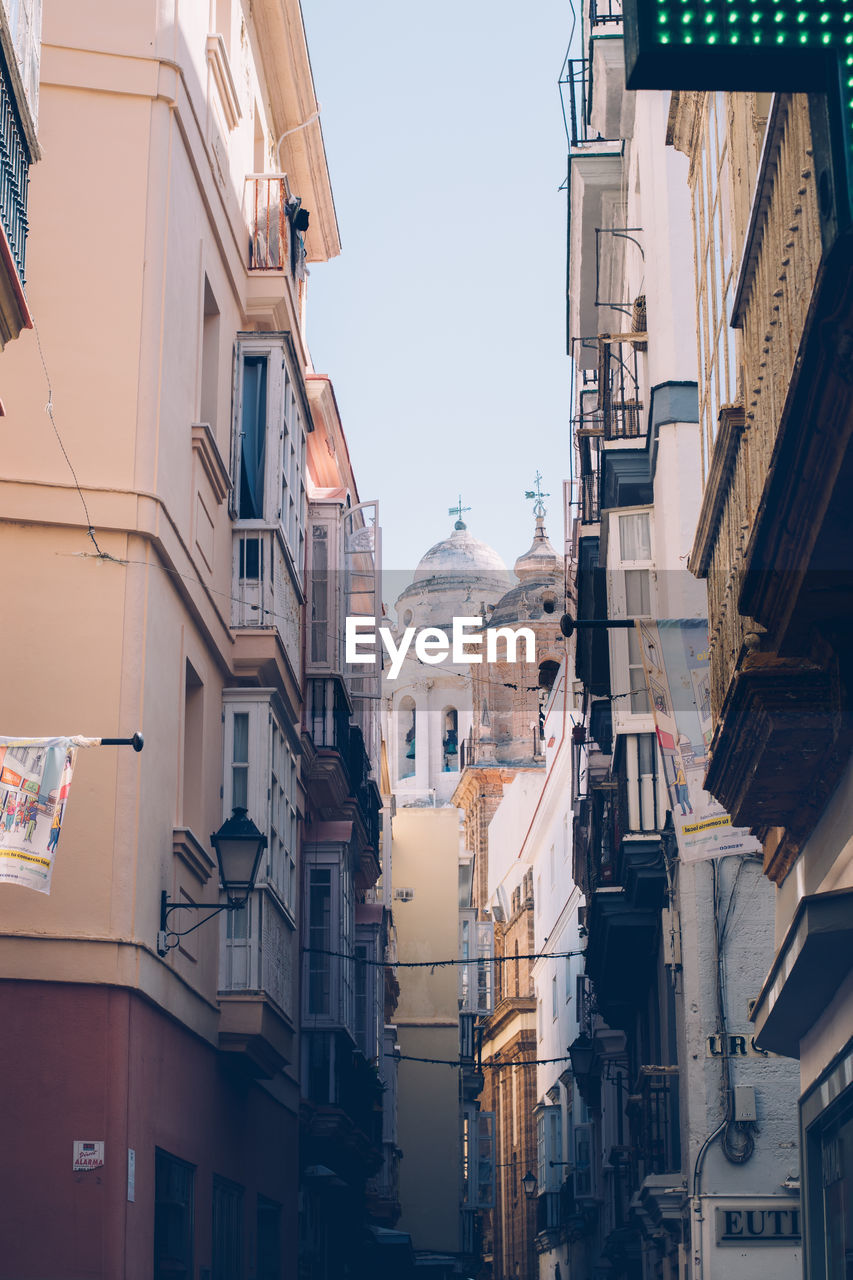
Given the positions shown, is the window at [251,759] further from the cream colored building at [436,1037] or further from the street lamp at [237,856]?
the cream colored building at [436,1037]

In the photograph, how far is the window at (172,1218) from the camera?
12047 mm

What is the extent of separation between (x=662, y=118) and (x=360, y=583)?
7768 millimetres

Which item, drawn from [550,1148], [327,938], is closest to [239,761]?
[327,938]

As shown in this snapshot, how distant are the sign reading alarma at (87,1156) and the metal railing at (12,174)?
4.82 m

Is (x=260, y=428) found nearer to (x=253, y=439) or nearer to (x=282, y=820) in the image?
(x=253, y=439)

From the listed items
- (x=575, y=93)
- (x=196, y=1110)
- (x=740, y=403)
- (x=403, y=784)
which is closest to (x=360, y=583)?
(x=575, y=93)

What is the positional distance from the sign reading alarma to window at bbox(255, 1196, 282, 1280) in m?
6.25

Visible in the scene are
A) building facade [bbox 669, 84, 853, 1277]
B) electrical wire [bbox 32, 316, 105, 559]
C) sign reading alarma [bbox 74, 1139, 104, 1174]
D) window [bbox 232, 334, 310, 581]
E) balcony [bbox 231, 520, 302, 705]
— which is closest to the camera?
building facade [bbox 669, 84, 853, 1277]

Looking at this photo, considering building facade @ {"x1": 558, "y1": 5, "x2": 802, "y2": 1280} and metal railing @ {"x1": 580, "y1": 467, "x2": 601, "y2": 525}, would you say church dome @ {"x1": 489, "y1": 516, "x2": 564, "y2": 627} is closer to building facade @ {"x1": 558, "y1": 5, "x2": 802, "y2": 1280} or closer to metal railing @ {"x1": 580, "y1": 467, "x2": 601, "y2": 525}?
metal railing @ {"x1": 580, "y1": 467, "x2": 601, "y2": 525}

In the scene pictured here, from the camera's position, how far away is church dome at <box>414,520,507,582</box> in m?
92.8

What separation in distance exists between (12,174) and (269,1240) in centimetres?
1158

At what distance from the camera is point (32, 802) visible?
924cm

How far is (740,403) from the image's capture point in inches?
348

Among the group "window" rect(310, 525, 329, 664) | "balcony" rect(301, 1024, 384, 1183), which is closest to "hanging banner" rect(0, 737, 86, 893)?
"balcony" rect(301, 1024, 384, 1183)
